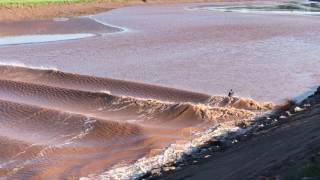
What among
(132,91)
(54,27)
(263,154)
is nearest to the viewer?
(263,154)

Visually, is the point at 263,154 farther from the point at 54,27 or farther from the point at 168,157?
the point at 54,27

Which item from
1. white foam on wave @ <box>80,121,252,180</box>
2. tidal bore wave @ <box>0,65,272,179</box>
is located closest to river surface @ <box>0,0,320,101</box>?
tidal bore wave @ <box>0,65,272,179</box>

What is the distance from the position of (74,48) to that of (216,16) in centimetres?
2179

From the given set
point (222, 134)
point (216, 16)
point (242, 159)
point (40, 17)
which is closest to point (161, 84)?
point (222, 134)

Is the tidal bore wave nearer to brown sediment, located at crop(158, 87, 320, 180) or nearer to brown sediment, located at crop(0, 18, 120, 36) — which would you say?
brown sediment, located at crop(158, 87, 320, 180)

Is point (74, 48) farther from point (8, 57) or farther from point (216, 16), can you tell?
point (216, 16)

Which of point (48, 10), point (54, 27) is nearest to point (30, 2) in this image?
point (48, 10)

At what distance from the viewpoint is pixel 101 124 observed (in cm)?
1504

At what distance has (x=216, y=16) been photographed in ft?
167

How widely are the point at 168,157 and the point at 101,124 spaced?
3596 millimetres

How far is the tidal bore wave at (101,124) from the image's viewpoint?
40.2 ft

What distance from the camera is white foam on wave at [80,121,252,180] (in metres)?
11.2

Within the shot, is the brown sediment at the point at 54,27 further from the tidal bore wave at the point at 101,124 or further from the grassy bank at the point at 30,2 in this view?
the tidal bore wave at the point at 101,124

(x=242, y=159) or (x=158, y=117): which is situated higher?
(x=242, y=159)
